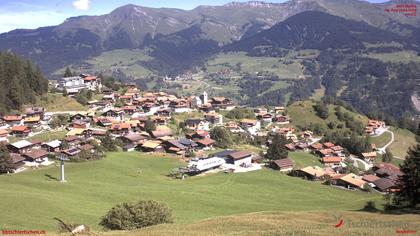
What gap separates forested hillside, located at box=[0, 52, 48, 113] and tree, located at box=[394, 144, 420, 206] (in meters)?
101

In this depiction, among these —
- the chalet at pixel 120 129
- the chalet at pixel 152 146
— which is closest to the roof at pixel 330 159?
the chalet at pixel 152 146

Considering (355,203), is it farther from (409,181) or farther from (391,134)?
(391,134)

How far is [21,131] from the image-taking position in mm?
107188

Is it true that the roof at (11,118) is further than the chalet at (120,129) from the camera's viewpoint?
No

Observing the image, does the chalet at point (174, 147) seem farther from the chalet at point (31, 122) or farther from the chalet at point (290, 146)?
the chalet at point (290, 146)

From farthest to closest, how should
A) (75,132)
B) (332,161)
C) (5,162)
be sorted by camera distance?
(332,161) → (75,132) → (5,162)

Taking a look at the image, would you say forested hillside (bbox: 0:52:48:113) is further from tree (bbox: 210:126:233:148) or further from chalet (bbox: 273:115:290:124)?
chalet (bbox: 273:115:290:124)

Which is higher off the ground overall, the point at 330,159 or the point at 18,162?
the point at 18,162

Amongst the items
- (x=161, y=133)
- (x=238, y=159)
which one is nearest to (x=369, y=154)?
(x=238, y=159)

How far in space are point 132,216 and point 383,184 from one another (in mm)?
68910

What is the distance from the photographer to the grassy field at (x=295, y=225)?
3444 cm

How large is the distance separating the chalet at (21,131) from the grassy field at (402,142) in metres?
120

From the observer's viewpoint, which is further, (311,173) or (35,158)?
(311,173)

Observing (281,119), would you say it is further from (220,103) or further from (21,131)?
(21,131)
